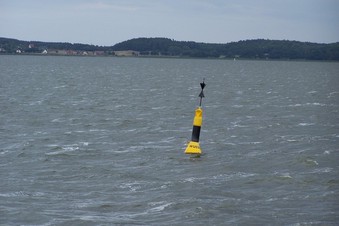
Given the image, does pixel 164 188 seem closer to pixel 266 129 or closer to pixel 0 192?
pixel 0 192

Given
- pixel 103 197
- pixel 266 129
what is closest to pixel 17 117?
pixel 266 129

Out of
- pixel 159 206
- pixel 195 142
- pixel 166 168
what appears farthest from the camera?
pixel 195 142

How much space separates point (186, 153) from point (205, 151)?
1.02 m

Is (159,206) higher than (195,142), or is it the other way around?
(195,142)

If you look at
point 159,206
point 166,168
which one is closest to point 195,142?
point 166,168

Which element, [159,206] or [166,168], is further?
[166,168]

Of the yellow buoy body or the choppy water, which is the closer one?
the choppy water

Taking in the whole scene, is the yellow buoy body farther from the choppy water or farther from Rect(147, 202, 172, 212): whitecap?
Rect(147, 202, 172, 212): whitecap

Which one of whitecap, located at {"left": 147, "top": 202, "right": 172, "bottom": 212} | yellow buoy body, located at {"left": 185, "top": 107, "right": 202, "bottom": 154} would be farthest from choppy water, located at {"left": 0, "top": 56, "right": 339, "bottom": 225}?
yellow buoy body, located at {"left": 185, "top": 107, "right": 202, "bottom": 154}

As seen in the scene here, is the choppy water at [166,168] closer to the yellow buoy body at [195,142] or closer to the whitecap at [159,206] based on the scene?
the whitecap at [159,206]

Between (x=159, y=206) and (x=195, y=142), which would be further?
(x=195, y=142)

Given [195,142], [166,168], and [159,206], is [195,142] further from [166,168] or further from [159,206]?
[159,206]

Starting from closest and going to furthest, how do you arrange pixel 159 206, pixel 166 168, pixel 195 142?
pixel 159 206
pixel 166 168
pixel 195 142

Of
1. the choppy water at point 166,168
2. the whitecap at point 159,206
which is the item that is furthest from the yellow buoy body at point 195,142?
the whitecap at point 159,206
